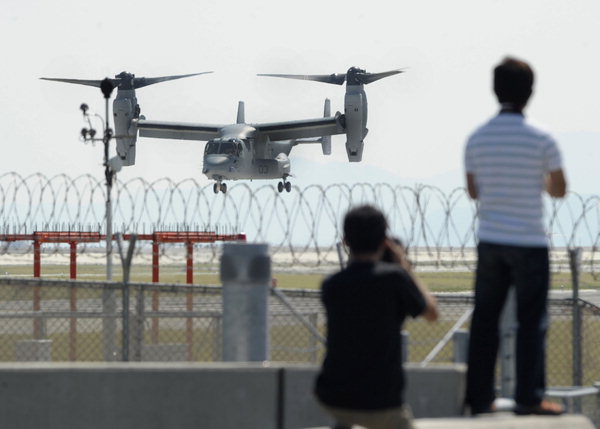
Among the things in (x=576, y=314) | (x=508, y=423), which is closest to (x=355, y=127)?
(x=576, y=314)

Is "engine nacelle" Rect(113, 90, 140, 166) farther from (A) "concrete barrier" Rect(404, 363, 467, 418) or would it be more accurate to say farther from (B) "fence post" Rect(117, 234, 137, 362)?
(A) "concrete barrier" Rect(404, 363, 467, 418)

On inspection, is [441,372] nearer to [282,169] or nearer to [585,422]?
[585,422]

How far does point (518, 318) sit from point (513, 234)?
49 cm

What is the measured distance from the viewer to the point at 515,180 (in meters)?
6.44

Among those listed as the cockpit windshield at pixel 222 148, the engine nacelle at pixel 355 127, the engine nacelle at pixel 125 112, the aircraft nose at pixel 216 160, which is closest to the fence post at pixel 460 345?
the aircraft nose at pixel 216 160

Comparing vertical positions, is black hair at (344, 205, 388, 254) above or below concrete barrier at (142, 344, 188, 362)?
above

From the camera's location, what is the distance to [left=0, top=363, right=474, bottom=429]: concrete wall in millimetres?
6770

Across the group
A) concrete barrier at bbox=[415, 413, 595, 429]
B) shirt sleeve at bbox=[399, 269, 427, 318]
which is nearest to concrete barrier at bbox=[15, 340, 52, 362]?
concrete barrier at bbox=[415, 413, 595, 429]

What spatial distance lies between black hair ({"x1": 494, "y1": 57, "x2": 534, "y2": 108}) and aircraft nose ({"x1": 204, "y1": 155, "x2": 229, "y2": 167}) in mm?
48984

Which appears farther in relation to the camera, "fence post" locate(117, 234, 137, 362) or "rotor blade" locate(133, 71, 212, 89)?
"rotor blade" locate(133, 71, 212, 89)

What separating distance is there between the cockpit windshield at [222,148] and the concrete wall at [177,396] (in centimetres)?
4930

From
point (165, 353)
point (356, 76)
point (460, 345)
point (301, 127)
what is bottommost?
point (165, 353)

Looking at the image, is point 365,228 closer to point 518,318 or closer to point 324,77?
point 518,318

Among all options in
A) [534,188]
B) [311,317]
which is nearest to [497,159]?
[534,188]
